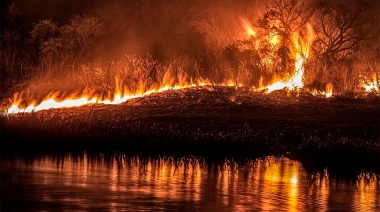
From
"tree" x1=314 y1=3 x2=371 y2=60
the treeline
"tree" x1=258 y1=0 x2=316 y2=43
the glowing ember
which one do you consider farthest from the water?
"tree" x1=314 y1=3 x2=371 y2=60

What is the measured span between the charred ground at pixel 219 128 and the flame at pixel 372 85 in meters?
0.73

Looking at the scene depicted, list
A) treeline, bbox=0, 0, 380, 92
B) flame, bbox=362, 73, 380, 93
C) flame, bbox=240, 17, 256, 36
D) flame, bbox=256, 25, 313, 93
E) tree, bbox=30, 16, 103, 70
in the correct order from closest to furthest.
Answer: flame, bbox=362, 73, 380, 93 → flame, bbox=256, 25, 313, 93 → treeline, bbox=0, 0, 380, 92 → flame, bbox=240, 17, 256, 36 → tree, bbox=30, 16, 103, 70

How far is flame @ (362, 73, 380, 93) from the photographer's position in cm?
3093

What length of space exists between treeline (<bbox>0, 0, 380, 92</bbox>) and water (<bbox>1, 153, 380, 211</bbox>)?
38.3ft

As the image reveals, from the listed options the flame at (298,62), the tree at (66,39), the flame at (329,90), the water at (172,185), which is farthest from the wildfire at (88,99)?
the water at (172,185)

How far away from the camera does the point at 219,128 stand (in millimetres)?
26031

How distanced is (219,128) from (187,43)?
1672 cm

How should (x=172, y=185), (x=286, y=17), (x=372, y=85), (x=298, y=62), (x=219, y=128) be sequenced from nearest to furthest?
(x=172, y=185), (x=219, y=128), (x=372, y=85), (x=298, y=62), (x=286, y=17)

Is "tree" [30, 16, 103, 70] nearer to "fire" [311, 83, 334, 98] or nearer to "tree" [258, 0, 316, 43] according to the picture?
"tree" [258, 0, 316, 43]

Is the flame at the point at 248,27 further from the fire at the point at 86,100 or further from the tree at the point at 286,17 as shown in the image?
the fire at the point at 86,100

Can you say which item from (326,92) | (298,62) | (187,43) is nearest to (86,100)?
(298,62)

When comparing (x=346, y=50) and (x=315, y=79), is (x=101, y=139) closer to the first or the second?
(x=315, y=79)

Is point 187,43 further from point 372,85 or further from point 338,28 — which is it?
point 372,85

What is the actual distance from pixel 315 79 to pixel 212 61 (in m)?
8.47
